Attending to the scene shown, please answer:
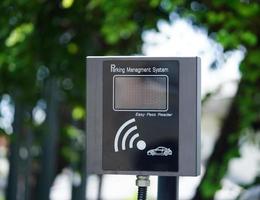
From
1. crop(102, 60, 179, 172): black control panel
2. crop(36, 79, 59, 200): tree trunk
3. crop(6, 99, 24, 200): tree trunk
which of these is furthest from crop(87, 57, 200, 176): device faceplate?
crop(6, 99, 24, 200): tree trunk

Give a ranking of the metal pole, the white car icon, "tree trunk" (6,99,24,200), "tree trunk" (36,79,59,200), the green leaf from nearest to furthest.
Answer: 1. the white car icon
2. the metal pole
3. the green leaf
4. "tree trunk" (36,79,59,200)
5. "tree trunk" (6,99,24,200)

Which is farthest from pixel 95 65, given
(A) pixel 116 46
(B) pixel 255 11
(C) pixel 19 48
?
(A) pixel 116 46

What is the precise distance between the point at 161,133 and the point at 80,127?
1325 centimetres

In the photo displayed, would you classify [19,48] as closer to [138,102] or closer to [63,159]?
[138,102]

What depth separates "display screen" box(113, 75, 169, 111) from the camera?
3.67 meters

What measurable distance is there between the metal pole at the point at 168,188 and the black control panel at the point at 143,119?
1.29 ft

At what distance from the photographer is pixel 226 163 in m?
9.88

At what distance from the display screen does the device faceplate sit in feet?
0.20

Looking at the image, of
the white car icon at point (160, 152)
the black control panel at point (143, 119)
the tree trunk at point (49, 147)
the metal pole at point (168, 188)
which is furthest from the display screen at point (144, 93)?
the tree trunk at point (49, 147)

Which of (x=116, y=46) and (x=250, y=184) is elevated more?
(x=116, y=46)

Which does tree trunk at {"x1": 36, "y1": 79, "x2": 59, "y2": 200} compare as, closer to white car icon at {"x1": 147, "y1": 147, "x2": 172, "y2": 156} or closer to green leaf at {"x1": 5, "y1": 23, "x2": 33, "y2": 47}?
green leaf at {"x1": 5, "y1": 23, "x2": 33, "y2": 47}

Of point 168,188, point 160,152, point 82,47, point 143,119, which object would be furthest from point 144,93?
point 82,47

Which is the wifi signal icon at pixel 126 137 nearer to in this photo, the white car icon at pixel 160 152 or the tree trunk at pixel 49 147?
the white car icon at pixel 160 152

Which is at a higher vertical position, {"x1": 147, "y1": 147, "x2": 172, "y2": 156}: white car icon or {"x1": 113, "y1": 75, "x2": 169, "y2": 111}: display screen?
{"x1": 113, "y1": 75, "x2": 169, "y2": 111}: display screen
